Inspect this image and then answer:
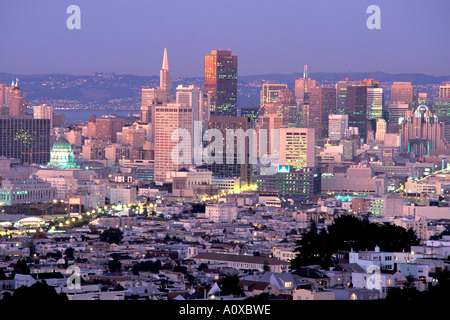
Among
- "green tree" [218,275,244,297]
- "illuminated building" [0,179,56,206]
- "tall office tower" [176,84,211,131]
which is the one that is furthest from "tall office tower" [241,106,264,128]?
"green tree" [218,275,244,297]

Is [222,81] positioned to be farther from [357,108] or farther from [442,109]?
[442,109]

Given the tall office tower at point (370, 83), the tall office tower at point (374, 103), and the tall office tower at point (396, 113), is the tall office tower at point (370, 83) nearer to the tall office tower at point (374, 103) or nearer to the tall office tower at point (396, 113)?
the tall office tower at point (374, 103)

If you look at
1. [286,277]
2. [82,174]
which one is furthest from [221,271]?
[82,174]

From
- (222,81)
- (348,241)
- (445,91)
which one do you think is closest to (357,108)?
(445,91)

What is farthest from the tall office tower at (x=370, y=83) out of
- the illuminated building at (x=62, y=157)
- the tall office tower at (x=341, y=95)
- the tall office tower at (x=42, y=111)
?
the illuminated building at (x=62, y=157)
